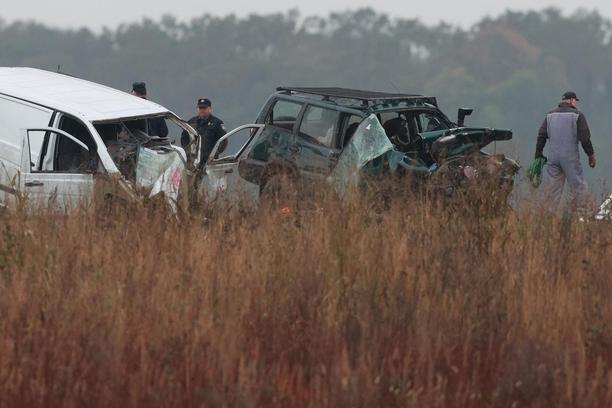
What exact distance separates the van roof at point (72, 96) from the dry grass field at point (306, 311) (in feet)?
14.4

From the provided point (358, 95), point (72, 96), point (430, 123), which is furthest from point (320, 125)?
point (72, 96)

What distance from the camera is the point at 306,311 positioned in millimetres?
8469

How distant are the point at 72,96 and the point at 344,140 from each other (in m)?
2.92

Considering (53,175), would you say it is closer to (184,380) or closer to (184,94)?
(184,380)

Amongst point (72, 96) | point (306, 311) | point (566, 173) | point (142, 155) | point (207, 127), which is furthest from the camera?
point (207, 127)

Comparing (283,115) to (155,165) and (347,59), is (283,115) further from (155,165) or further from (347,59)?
(347,59)

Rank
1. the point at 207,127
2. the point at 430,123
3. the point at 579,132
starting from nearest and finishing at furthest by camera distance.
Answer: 1. the point at 430,123
2. the point at 579,132
3. the point at 207,127

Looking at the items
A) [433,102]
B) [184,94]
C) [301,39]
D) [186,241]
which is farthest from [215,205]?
[301,39]

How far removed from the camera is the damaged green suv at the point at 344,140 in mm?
14891

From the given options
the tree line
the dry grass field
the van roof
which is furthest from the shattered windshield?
the tree line

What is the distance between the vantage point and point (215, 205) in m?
11.4

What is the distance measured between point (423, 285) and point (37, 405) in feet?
8.87

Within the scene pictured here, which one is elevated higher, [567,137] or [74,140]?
[567,137]

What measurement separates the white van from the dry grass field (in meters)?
3.74
